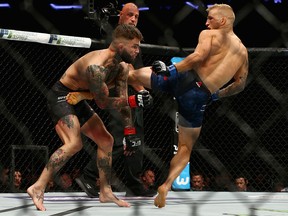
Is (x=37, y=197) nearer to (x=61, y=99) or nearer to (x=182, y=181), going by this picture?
(x=61, y=99)

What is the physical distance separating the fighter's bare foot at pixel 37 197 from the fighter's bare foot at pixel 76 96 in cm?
41

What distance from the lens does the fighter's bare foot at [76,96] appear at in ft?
8.39

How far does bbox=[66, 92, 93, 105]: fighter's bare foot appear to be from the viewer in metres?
2.56

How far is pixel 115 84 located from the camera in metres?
2.61

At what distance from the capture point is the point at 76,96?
8.45 ft

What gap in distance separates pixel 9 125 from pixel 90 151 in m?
0.83

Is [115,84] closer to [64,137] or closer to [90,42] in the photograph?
[64,137]

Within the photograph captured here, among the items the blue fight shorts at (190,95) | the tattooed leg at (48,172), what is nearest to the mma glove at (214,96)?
the blue fight shorts at (190,95)

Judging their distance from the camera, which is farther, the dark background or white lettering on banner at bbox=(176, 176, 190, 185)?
the dark background

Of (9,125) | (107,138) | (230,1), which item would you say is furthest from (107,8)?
(230,1)

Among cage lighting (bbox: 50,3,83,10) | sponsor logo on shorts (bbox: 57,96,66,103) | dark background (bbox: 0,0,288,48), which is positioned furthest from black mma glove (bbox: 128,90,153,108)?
dark background (bbox: 0,0,288,48)

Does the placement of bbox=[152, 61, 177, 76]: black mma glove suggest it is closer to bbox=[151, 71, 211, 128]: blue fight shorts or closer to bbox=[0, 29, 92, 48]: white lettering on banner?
bbox=[151, 71, 211, 128]: blue fight shorts

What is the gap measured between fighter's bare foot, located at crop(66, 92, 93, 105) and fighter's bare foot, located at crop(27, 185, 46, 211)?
0.41 m

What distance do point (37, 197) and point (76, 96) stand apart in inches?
18.6
